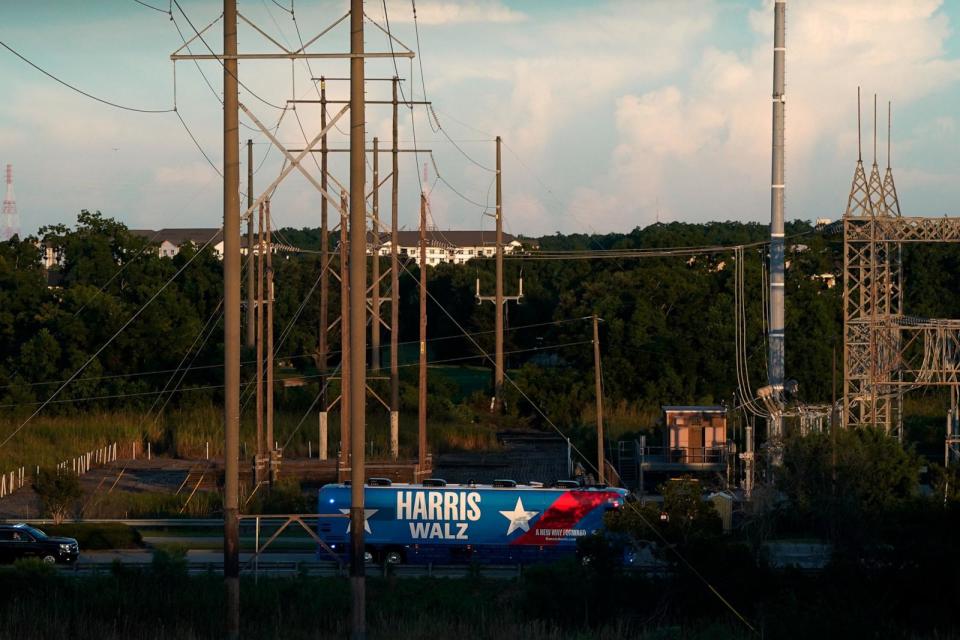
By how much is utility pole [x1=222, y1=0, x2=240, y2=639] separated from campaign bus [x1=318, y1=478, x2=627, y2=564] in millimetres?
11174

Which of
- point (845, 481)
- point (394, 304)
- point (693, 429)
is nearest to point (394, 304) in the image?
point (394, 304)

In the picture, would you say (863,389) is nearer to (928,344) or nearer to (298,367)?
(928,344)

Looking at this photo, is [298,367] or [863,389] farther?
[298,367]

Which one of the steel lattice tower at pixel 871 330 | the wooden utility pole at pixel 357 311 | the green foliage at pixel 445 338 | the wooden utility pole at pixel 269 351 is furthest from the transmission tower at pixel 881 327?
the wooden utility pole at pixel 357 311

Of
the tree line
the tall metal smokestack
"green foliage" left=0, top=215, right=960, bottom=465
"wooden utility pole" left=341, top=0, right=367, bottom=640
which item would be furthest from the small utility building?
"wooden utility pole" left=341, top=0, right=367, bottom=640

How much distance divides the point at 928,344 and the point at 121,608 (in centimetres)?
2884

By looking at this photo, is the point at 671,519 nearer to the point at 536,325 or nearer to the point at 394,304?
the point at 394,304

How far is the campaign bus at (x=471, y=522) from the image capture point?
29.5 m

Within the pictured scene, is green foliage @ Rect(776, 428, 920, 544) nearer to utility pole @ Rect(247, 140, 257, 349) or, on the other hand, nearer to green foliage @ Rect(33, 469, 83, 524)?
utility pole @ Rect(247, 140, 257, 349)

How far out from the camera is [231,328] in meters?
18.0

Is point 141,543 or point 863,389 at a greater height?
point 863,389

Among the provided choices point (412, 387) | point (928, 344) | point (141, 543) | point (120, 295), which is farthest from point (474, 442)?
point (120, 295)

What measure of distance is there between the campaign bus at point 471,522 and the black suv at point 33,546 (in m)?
5.34

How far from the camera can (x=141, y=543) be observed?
30.9 meters
